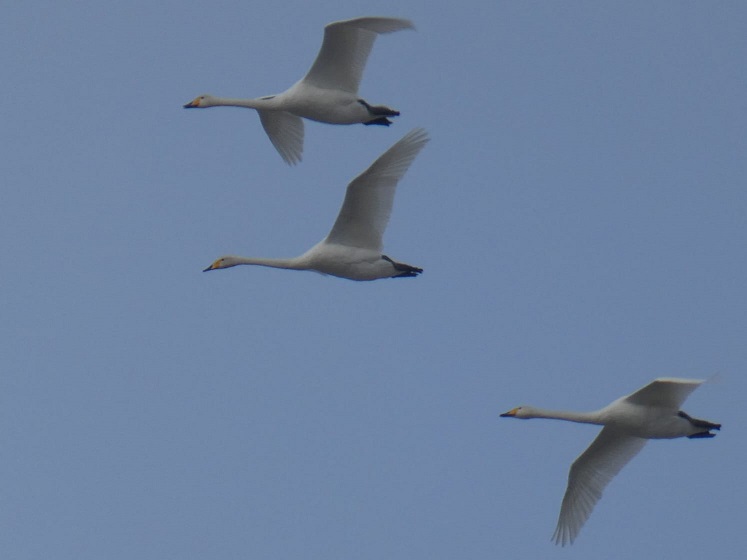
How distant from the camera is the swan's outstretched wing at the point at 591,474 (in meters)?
30.9

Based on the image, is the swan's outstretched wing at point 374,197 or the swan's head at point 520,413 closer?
the swan's outstretched wing at point 374,197

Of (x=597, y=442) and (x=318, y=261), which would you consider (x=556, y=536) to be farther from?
(x=318, y=261)

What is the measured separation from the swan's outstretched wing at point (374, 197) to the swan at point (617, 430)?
4372mm

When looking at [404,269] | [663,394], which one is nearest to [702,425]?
[663,394]

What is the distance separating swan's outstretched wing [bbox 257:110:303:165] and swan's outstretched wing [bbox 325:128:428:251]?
A: 5141 mm

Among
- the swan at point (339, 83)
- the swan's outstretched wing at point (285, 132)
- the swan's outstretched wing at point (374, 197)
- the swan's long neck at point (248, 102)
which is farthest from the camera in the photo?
the swan's outstretched wing at point (285, 132)

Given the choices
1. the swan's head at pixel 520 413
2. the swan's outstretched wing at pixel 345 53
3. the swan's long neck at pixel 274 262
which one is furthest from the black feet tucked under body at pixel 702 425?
the swan's outstretched wing at pixel 345 53

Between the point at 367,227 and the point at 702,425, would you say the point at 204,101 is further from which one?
the point at 702,425

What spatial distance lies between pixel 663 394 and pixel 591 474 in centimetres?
286

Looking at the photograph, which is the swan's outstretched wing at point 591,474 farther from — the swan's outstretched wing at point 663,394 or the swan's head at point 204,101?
the swan's head at point 204,101

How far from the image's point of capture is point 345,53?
31031 mm

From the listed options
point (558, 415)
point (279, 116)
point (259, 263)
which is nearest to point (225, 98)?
point (279, 116)

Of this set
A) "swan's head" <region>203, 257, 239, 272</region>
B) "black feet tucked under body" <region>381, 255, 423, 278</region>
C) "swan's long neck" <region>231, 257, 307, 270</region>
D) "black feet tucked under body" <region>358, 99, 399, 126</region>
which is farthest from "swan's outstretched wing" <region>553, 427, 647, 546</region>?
"swan's head" <region>203, 257, 239, 272</region>

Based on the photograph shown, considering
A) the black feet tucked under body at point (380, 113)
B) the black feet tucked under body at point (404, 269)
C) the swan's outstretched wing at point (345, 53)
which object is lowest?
the black feet tucked under body at point (404, 269)
